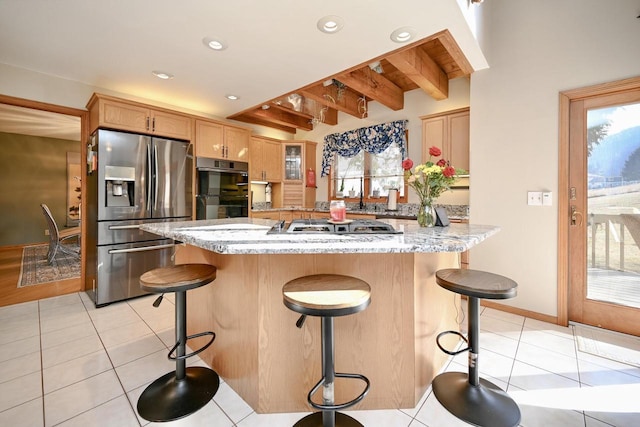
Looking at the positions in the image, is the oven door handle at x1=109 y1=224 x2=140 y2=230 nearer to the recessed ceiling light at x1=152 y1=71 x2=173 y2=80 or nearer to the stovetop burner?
the recessed ceiling light at x1=152 y1=71 x2=173 y2=80

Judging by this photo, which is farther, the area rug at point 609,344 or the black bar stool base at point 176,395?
the area rug at point 609,344

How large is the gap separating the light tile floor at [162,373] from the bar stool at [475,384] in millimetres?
64

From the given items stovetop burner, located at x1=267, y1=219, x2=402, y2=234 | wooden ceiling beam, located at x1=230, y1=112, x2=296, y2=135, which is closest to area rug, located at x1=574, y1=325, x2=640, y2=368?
stovetop burner, located at x1=267, y1=219, x2=402, y2=234

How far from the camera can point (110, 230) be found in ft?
9.40

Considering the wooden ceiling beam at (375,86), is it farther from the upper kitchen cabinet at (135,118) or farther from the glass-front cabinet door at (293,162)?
the upper kitchen cabinet at (135,118)

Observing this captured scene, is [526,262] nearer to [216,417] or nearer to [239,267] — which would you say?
[239,267]

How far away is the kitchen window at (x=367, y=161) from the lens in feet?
13.7

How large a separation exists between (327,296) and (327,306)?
8 centimetres

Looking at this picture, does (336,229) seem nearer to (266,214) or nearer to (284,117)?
(266,214)

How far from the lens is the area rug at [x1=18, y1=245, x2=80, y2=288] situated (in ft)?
11.9

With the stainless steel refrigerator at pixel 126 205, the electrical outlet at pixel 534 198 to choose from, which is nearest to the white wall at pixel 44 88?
the stainless steel refrigerator at pixel 126 205

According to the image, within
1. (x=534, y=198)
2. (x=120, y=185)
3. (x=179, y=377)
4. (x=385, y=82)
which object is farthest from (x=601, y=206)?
(x=120, y=185)

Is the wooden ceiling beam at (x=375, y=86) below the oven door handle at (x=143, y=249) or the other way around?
the other way around

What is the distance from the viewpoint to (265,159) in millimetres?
4820
